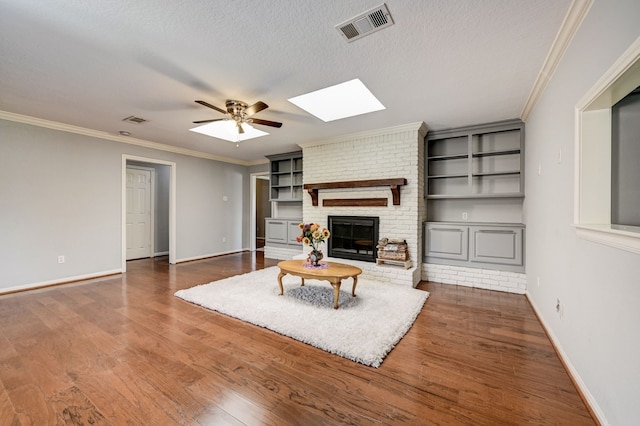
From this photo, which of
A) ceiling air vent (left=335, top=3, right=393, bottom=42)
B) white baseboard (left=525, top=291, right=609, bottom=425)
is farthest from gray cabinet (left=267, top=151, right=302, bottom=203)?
white baseboard (left=525, top=291, right=609, bottom=425)

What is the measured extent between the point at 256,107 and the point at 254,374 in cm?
256

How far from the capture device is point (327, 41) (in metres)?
2.11

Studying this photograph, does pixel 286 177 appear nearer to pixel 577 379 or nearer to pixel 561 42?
pixel 561 42

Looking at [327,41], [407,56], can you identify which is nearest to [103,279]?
[327,41]

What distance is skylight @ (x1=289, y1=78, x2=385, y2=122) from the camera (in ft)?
10.6

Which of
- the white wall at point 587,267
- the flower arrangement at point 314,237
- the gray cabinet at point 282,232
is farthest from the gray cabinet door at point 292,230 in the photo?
the white wall at point 587,267

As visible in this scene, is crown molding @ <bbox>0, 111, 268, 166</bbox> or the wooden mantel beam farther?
the wooden mantel beam

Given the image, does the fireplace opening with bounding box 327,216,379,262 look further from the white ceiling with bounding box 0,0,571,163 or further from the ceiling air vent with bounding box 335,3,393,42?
the ceiling air vent with bounding box 335,3,393,42

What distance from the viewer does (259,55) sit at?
2309 mm

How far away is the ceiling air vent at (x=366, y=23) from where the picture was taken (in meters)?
1.79

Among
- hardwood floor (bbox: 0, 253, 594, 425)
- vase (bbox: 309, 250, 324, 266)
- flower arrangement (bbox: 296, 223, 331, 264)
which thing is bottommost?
hardwood floor (bbox: 0, 253, 594, 425)

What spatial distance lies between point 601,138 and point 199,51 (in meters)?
2.98

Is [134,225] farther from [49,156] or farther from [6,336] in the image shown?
[6,336]

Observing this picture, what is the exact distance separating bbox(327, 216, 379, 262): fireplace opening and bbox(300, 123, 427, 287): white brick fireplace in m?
0.11
